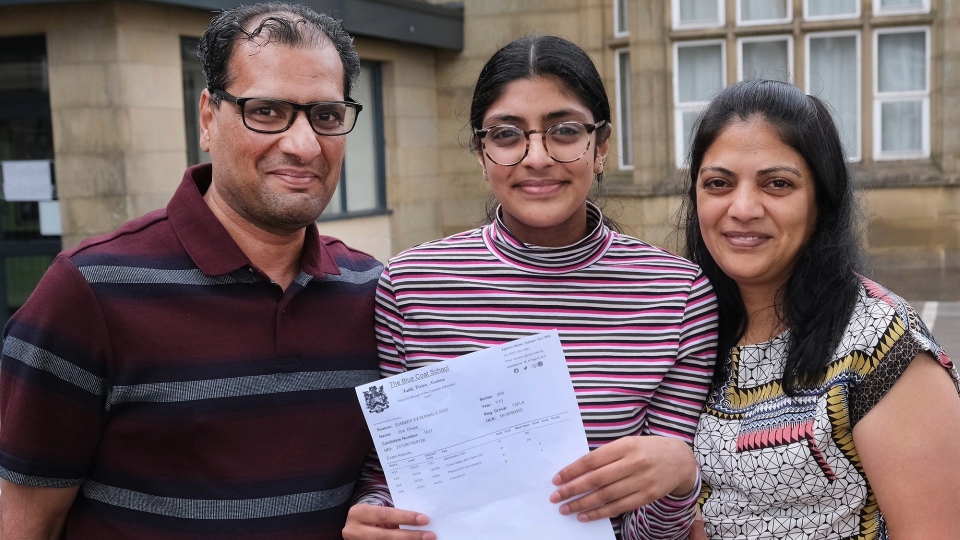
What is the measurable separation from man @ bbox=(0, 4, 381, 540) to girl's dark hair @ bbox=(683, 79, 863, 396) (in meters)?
0.99

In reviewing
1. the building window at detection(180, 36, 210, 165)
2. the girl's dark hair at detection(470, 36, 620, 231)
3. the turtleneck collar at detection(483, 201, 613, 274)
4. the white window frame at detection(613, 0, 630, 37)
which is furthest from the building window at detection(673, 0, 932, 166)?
the turtleneck collar at detection(483, 201, 613, 274)

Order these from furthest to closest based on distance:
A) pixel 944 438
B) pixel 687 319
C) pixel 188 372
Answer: pixel 687 319 → pixel 188 372 → pixel 944 438

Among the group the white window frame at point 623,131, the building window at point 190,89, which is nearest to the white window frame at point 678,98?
the white window frame at point 623,131

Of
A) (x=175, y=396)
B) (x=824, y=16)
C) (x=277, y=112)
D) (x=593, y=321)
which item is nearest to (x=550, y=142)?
(x=593, y=321)

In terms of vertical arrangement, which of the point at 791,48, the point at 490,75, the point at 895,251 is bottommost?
the point at 895,251

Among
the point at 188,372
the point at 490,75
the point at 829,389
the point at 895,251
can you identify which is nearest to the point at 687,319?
the point at 829,389

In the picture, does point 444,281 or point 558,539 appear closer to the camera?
point 558,539

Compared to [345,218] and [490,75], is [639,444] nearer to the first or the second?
[490,75]

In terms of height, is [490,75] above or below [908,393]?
above

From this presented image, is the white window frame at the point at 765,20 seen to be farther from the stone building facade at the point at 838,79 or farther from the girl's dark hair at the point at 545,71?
the girl's dark hair at the point at 545,71

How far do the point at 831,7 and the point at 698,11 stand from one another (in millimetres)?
1718

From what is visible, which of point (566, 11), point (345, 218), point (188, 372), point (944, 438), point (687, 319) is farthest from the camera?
point (566, 11)

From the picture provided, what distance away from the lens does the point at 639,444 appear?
2105 mm

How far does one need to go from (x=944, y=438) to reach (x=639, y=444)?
2.21 feet
